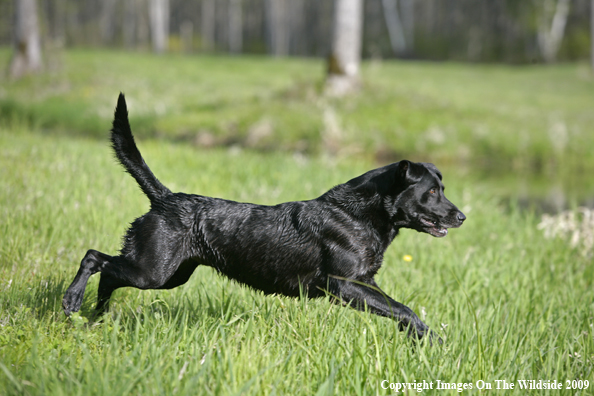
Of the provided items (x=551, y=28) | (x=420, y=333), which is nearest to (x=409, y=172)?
(x=420, y=333)

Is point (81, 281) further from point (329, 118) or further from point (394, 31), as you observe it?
point (394, 31)

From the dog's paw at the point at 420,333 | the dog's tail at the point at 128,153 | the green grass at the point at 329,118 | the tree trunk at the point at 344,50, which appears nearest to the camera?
the dog's paw at the point at 420,333

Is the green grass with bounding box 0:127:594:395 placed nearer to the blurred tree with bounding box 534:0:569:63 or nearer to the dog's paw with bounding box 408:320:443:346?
the dog's paw with bounding box 408:320:443:346

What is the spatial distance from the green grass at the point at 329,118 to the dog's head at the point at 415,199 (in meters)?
7.24

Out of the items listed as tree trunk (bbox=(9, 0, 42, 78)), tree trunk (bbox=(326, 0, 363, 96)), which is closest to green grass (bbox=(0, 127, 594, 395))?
tree trunk (bbox=(326, 0, 363, 96))

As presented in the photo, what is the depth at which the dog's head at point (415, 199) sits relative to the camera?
3.12m

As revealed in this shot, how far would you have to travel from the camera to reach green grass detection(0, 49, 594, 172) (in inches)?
482

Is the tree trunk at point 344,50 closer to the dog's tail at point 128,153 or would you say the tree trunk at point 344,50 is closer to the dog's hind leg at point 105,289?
the dog's tail at point 128,153

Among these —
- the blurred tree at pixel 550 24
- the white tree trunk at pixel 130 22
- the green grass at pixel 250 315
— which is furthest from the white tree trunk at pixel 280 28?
the green grass at pixel 250 315

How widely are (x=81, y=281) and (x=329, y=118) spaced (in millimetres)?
9105

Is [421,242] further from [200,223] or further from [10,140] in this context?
[10,140]

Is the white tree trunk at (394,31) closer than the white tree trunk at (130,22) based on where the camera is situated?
Result: Yes

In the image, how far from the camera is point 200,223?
121 inches

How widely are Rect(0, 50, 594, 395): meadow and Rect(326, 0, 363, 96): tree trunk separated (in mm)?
841
